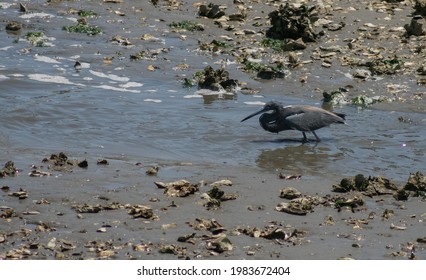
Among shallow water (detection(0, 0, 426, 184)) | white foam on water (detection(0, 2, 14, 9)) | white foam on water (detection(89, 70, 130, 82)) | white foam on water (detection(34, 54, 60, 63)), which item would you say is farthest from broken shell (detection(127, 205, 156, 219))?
white foam on water (detection(0, 2, 14, 9))

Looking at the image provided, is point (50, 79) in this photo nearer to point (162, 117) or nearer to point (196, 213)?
point (162, 117)

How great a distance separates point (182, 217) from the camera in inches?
381

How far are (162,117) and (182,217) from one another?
16.1 feet

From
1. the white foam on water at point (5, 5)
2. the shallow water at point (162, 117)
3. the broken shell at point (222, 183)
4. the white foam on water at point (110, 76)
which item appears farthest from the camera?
the white foam on water at point (5, 5)

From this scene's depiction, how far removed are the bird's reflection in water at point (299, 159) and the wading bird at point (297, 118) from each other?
1.10 feet

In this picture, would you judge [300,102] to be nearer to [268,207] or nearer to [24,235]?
[268,207]

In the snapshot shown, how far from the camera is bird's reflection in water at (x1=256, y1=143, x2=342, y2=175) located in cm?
1229

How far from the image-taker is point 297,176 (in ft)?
38.1

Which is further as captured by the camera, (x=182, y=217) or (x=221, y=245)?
(x=182, y=217)

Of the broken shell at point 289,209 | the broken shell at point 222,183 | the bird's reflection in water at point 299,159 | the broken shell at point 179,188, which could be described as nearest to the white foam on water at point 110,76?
the bird's reflection in water at point 299,159

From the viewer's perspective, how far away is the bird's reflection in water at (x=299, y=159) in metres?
12.3

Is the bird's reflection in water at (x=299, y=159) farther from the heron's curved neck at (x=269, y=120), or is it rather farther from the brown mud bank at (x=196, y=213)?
the brown mud bank at (x=196, y=213)

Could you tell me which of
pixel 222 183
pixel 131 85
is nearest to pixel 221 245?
pixel 222 183

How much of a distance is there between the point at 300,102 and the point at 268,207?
5696 millimetres
